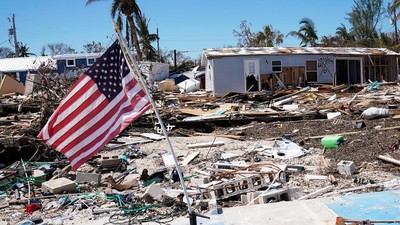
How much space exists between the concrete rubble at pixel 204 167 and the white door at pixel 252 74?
10.5 metres

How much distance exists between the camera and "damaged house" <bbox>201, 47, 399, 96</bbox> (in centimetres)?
2770

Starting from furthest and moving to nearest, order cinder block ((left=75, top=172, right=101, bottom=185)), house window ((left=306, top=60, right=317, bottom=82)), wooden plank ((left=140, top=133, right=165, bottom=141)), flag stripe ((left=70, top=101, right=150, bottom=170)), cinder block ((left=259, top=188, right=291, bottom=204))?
1. house window ((left=306, top=60, right=317, bottom=82))
2. wooden plank ((left=140, top=133, right=165, bottom=141))
3. cinder block ((left=75, top=172, right=101, bottom=185))
4. cinder block ((left=259, top=188, right=291, bottom=204))
5. flag stripe ((left=70, top=101, right=150, bottom=170))

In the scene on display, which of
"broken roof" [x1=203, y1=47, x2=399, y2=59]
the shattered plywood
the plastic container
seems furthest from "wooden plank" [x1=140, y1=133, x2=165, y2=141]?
the shattered plywood

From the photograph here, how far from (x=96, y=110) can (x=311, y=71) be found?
2694 centimetres

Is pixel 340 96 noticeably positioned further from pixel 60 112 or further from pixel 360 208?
pixel 60 112

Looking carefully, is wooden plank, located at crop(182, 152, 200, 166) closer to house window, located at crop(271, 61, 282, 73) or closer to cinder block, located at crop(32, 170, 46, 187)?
cinder block, located at crop(32, 170, 46, 187)

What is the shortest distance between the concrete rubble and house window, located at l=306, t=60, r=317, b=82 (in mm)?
12658

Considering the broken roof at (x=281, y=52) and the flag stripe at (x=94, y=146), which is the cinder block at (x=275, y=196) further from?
the broken roof at (x=281, y=52)

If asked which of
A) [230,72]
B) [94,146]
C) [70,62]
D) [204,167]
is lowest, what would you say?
[204,167]

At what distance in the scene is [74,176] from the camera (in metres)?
9.95

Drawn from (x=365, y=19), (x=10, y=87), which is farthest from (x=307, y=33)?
(x=10, y=87)

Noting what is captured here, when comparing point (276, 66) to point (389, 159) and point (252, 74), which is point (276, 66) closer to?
point (252, 74)

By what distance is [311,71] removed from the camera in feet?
99.3

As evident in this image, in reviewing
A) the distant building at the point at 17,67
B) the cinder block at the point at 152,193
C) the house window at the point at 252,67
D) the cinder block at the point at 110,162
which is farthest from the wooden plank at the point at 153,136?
the distant building at the point at 17,67
